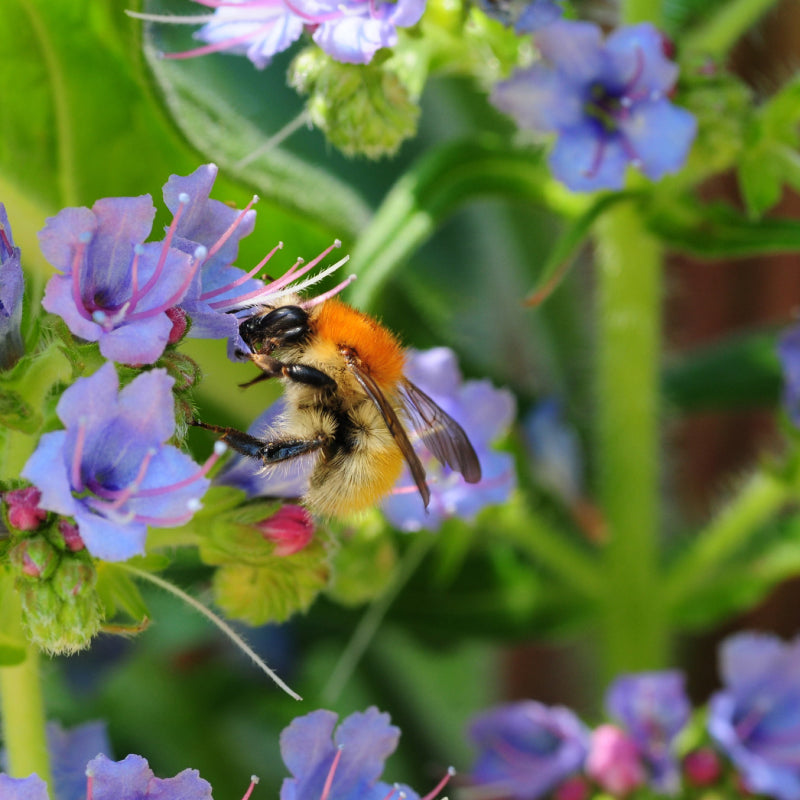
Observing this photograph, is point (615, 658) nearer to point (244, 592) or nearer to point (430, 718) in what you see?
point (430, 718)

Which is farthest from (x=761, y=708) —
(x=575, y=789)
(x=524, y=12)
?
(x=524, y=12)

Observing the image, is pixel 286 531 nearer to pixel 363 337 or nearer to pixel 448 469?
pixel 363 337

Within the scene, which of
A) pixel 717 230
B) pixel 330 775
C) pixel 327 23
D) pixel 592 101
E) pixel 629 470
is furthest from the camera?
pixel 629 470

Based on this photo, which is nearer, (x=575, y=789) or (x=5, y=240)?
(x=5, y=240)

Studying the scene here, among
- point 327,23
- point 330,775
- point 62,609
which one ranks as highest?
point 327,23

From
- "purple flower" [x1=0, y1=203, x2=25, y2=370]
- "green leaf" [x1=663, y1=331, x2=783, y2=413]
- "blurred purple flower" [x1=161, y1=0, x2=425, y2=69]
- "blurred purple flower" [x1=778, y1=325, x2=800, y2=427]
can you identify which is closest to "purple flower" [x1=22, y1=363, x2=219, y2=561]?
"purple flower" [x1=0, y1=203, x2=25, y2=370]

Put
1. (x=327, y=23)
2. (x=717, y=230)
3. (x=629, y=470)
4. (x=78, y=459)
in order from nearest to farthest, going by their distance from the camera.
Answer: (x=78, y=459), (x=327, y=23), (x=717, y=230), (x=629, y=470)

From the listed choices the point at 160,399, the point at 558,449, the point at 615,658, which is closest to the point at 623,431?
the point at 558,449

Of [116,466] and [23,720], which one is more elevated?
[116,466]
